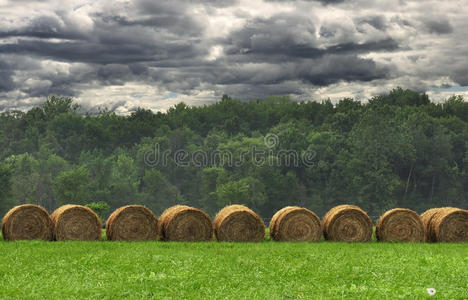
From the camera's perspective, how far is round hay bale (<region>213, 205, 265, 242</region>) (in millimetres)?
20984

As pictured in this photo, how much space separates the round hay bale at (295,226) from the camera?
2130 centimetres

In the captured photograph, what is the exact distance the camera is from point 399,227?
71.9 ft

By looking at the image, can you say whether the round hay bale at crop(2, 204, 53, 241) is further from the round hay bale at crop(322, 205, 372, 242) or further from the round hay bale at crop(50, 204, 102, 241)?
the round hay bale at crop(322, 205, 372, 242)

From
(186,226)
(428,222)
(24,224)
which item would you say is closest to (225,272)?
(186,226)

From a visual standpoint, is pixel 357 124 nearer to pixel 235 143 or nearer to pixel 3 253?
pixel 235 143

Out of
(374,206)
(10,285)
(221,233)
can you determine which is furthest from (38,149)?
(10,285)

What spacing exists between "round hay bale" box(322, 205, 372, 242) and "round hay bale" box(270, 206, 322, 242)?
1.43 feet

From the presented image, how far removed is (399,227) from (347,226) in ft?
6.34

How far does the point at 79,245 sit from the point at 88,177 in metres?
66.8

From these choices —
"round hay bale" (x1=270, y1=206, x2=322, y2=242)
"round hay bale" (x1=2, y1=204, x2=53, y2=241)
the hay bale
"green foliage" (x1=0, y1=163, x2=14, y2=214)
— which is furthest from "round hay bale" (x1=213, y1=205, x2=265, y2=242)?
"green foliage" (x1=0, y1=163, x2=14, y2=214)

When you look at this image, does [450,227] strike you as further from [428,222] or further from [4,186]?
[4,186]

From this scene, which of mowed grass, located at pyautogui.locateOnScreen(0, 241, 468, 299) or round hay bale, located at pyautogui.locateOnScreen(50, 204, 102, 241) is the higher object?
round hay bale, located at pyautogui.locateOnScreen(50, 204, 102, 241)

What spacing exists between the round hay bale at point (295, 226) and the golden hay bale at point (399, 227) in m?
2.35

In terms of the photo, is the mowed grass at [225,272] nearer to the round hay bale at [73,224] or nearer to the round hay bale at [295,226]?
the round hay bale at [73,224]
